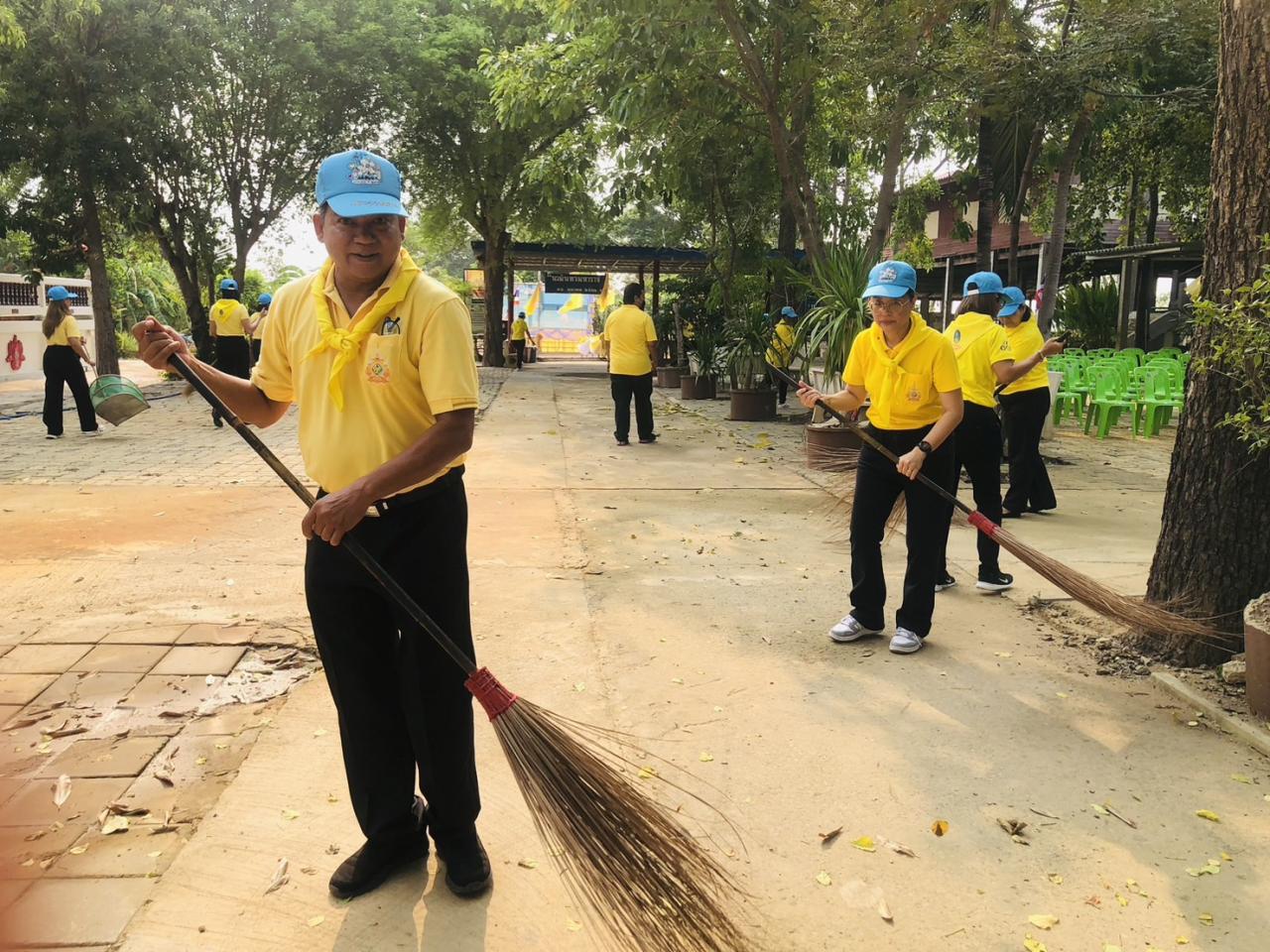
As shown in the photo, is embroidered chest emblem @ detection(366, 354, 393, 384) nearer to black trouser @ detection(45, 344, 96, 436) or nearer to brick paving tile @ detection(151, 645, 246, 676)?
brick paving tile @ detection(151, 645, 246, 676)

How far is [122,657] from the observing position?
13.0 feet

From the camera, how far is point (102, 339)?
16438mm

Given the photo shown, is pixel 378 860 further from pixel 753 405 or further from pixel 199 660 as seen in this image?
pixel 753 405

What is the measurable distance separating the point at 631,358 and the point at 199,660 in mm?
7060

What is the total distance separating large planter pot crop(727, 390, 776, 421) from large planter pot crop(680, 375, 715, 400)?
3.55m

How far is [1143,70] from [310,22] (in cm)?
1395

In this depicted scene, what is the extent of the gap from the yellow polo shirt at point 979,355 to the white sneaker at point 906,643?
5.79ft

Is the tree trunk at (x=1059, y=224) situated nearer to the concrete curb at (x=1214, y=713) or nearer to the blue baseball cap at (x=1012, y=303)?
the blue baseball cap at (x=1012, y=303)

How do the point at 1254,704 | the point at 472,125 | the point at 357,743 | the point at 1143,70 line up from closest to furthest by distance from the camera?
the point at 357,743 < the point at 1254,704 < the point at 1143,70 < the point at 472,125

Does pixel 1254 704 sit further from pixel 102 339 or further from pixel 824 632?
pixel 102 339

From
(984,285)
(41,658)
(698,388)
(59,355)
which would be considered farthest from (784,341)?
(41,658)

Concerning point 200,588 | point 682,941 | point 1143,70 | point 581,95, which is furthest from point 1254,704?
point 581,95

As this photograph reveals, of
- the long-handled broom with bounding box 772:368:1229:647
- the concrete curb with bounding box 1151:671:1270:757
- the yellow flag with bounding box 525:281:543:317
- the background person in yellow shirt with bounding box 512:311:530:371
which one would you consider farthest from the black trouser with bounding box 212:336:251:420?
the yellow flag with bounding box 525:281:543:317

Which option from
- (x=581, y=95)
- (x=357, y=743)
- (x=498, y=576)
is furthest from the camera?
(x=581, y=95)
